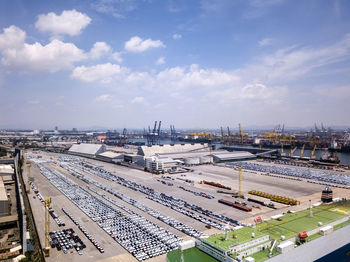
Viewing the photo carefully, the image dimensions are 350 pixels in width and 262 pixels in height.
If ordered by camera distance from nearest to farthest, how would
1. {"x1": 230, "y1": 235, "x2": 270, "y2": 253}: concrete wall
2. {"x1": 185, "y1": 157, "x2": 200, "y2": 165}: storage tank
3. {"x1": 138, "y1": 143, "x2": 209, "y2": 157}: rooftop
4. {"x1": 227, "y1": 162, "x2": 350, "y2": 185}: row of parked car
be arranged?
{"x1": 230, "y1": 235, "x2": 270, "y2": 253}: concrete wall → {"x1": 227, "y1": 162, "x2": 350, "y2": 185}: row of parked car → {"x1": 185, "y1": 157, "x2": 200, "y2": 165}: storage tank → {"x1": 138, "y1": 143, "x2": 209, "y2": 157}: rooftop

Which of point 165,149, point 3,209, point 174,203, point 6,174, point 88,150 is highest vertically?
point 88,150

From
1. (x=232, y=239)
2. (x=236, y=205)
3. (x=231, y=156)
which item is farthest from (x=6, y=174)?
(x=231, y=156)

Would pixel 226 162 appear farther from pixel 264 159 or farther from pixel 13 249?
pixel 13 249

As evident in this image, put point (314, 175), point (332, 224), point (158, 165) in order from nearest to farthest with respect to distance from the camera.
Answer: point (332, 224) → point (314, 175) → point (158, 165)

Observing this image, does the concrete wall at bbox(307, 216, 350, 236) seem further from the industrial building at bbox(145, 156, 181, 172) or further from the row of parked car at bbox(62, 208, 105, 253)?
the industrial building at bbox(145, 156, 181, 172)

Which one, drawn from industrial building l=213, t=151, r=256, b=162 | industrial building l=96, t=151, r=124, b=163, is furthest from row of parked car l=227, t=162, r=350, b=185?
industrial building l=96, t=151, r=124, b=163

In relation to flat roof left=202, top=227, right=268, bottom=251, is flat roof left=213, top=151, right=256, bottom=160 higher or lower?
lower

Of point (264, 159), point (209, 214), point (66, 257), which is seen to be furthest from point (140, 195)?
point (264, 159)

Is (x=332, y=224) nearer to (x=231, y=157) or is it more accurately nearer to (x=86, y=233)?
(x=86, y=233)
